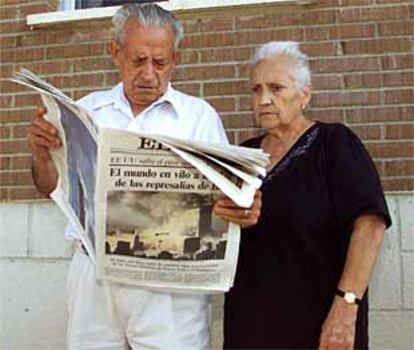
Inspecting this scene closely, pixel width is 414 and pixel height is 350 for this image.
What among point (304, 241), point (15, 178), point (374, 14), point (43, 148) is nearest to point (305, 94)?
point (304, 241)

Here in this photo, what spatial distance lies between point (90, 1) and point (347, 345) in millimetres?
2299

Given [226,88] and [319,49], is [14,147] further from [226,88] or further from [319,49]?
[319,49]

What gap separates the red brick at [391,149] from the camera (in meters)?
2.60

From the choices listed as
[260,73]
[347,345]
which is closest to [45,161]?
[260,73]

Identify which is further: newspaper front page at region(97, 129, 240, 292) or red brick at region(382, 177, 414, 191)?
red brick at region(382, 177, 414, 191)

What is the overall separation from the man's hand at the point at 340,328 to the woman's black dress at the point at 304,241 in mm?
86

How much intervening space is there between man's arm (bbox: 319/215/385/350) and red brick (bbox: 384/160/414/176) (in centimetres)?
93

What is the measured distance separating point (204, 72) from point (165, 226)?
1.28 m

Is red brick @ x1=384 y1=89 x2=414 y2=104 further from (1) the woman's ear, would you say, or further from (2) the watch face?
(2) the watch face

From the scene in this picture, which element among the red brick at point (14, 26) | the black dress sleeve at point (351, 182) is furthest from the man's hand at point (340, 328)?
the red brick at point (14, 26)

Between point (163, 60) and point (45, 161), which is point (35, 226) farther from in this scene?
point (163, 60)

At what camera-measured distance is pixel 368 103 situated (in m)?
2.65

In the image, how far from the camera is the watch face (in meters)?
1.69

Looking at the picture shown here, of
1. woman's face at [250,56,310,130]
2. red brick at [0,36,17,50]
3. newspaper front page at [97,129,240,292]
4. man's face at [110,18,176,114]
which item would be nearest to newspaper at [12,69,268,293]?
newspaper front page at [97,129,240,292]
